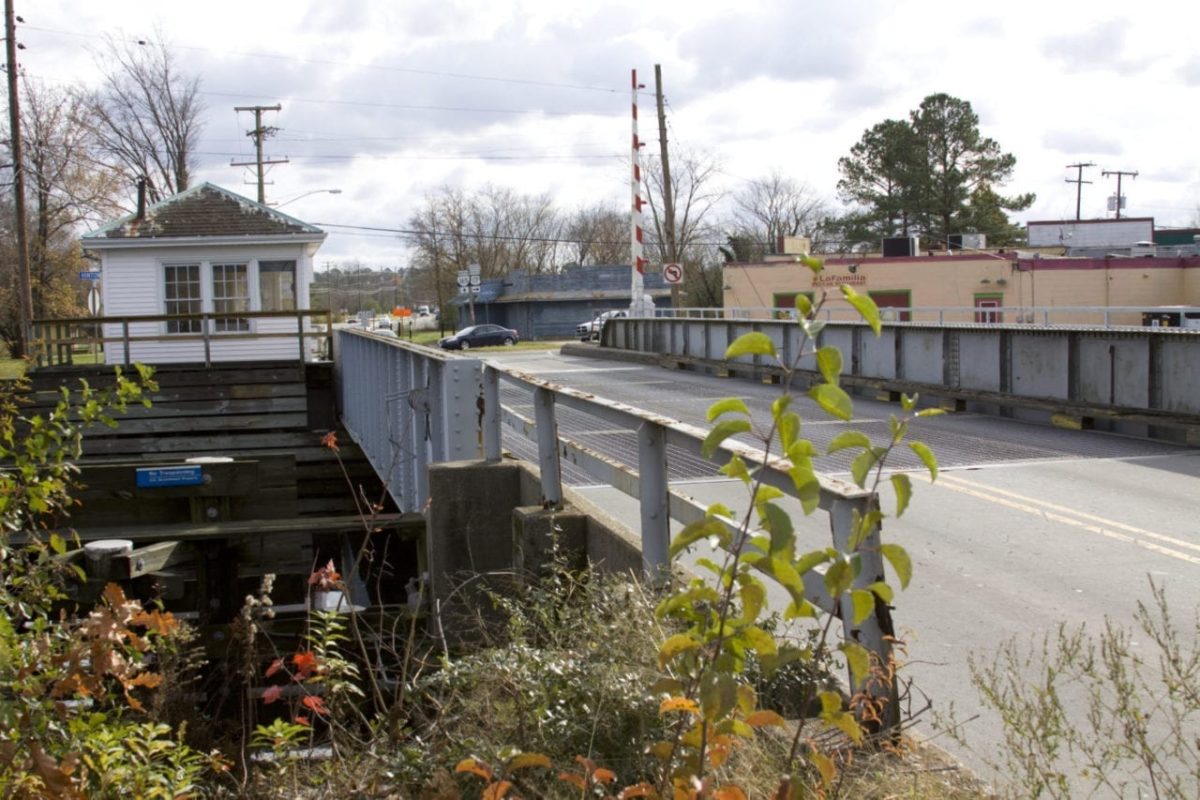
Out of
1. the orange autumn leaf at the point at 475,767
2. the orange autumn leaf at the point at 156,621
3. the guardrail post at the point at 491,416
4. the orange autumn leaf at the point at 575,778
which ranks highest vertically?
the guardrail post at the point at 491,416

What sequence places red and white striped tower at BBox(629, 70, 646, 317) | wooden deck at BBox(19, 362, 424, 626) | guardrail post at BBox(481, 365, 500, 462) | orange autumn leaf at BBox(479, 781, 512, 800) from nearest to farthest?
orange autumn leaf at BBox(479, 781, 512, 800)
guardrail post at BBox(481, 365, 500, 462)
wooden deck at BBox(19, 362, 424, 626)
red and white striped tower at BBox(629, 70, 646, 317)

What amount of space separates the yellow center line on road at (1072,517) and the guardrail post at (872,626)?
18.8 ft

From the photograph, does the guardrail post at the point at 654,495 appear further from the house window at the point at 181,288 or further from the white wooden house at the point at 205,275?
the house window at the point at 181,288

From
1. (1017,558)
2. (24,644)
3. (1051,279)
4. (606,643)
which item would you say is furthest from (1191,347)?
(1051,279)

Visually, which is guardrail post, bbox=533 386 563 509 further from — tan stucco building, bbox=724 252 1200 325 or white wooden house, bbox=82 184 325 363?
tan stucco building, bbox=724 252 1200 325

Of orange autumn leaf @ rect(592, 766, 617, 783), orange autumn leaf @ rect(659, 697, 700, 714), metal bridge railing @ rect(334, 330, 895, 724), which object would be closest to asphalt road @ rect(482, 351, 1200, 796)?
metal bridge railing @ rect(334, 330, 895, 724)

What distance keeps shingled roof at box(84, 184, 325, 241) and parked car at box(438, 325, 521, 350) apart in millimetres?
33263

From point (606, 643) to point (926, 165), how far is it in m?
72.0

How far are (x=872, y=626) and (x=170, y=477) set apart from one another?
33.2 feet

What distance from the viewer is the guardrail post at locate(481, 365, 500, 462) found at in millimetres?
8742

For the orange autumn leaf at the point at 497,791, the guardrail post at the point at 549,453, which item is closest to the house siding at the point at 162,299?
the guardrail post at the point at 549,453

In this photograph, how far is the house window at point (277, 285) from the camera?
27562mm

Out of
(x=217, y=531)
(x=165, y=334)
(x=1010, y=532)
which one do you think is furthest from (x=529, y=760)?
(x=165, y=334)

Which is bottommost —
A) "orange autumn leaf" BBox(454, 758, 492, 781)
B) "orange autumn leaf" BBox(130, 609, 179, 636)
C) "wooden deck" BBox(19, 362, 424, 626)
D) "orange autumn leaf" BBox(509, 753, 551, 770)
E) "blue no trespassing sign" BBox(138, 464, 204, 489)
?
"wooden deck" BBox(19, 362, 424, 626)
